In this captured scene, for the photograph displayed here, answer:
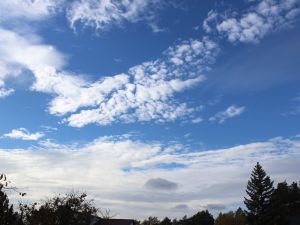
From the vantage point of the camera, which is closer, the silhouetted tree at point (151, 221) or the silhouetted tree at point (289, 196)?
the silhouetted tree at point (289, 196)

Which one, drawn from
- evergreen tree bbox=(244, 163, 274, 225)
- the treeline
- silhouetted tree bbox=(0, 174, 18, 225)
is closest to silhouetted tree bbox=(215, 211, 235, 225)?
the treeline

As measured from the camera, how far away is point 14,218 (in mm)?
39188

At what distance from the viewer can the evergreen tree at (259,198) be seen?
7575 centimetres

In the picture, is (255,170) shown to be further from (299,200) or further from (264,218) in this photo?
(299,200)

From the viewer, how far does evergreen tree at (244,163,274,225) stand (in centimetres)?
7575

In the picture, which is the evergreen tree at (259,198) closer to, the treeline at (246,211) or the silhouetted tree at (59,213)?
the treeline at (246,211)

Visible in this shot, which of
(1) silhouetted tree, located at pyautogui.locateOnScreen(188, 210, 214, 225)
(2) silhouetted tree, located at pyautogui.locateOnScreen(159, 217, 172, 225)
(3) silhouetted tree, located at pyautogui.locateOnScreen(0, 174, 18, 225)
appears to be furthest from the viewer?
(1) silhouetted tree, located at pyautogui.locateOnScreen(188, 210, 214, 225)

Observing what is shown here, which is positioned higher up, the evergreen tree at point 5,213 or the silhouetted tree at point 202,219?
the silhouetted tree at point 202,219

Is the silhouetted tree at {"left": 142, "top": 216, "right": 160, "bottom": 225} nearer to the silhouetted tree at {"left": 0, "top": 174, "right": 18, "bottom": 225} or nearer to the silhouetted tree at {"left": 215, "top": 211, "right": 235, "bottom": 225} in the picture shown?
the silhouetted tree at {"left": 215, "top": 211, "right": 235, "bottom": 225}

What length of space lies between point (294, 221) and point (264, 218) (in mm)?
18580

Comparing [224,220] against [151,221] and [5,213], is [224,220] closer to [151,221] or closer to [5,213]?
[151,221]

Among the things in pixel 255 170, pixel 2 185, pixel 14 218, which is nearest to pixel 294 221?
pixel 255 170

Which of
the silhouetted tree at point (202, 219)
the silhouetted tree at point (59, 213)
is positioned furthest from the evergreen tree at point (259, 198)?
the silhouetted tree at point (202, 219)

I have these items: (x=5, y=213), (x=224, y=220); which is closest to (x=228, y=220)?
(x=224, y=220)
